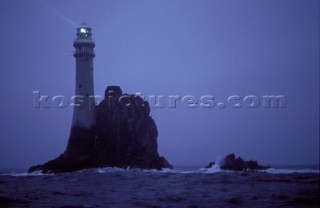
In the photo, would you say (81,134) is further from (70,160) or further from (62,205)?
(62,205)

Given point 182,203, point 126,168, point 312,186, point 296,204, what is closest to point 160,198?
point 182,203

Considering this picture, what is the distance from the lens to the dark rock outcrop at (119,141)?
72.3 metres

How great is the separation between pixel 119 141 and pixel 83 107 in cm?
1042

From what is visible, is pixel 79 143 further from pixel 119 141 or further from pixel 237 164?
pixel 237 164

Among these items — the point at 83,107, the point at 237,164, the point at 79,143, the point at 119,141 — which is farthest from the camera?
the point at 83,107

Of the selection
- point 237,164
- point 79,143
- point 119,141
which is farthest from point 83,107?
point 237,164

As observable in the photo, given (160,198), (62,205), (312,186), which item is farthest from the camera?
(160,198)

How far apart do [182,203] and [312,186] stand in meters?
8.55

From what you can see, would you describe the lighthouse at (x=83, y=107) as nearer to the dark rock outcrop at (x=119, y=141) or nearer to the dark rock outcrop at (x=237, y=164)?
the dark rock outcrop at (x=119, y=141)

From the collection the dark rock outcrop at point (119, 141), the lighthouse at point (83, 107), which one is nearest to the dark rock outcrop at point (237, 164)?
the dark rock outcrop at point (119, 141)

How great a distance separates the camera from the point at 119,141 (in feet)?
243

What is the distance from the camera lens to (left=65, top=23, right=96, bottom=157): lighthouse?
2965 inches

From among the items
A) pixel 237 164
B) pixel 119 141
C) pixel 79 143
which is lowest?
pixel 237 164

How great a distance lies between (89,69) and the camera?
76938 millimetres
